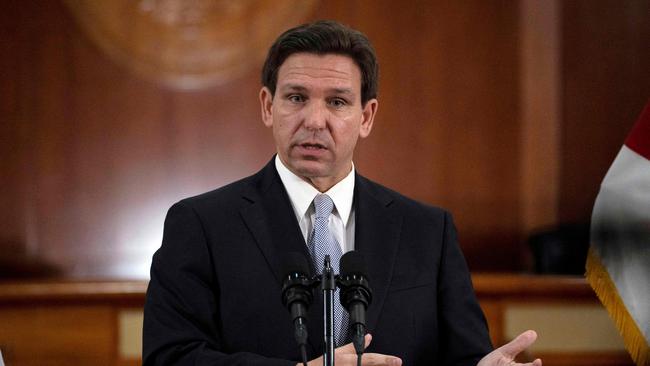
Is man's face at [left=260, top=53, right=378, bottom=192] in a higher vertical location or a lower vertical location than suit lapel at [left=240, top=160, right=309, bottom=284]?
higher

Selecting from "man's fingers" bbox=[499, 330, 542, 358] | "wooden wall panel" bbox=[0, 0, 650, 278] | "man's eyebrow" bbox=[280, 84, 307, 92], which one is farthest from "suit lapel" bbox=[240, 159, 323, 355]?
"wooden wall panel" bbox=[0, 0, 650, 278]

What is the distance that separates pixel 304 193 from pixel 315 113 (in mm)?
222

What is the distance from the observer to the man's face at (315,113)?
2.60m

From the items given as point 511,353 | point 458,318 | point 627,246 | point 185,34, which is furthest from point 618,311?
point 185,34

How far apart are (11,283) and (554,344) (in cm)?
243

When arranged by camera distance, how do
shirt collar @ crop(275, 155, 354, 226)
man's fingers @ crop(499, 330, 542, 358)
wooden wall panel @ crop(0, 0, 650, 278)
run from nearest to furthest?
1. man's fingers @ crop(499, 330, 542, 358)
2. shirt collar @ crop(275, 155, 354, 226)
3. wooden wall panel @ crop(0, 0, 650, 278)

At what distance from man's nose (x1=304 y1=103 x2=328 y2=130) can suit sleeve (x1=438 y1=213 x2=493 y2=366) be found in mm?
477

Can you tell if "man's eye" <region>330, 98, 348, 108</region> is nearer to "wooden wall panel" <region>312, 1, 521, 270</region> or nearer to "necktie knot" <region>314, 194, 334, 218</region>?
"necktie knot" <region>314, 194, 334, 218</region>

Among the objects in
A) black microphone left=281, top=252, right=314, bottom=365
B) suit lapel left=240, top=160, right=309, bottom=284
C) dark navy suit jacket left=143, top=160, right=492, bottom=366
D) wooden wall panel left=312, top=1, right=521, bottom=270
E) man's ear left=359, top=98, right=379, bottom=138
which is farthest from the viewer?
wooden wall panel left=312, top=1, right=521, bottom=270

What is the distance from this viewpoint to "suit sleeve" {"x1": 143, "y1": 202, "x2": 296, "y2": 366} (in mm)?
2383

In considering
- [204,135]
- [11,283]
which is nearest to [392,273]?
[11,283]

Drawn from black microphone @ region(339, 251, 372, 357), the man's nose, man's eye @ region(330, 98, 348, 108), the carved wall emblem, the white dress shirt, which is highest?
the carved wall emblem

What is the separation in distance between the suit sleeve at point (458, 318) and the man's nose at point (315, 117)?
1.56 feet

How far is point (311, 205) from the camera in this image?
268 cm
